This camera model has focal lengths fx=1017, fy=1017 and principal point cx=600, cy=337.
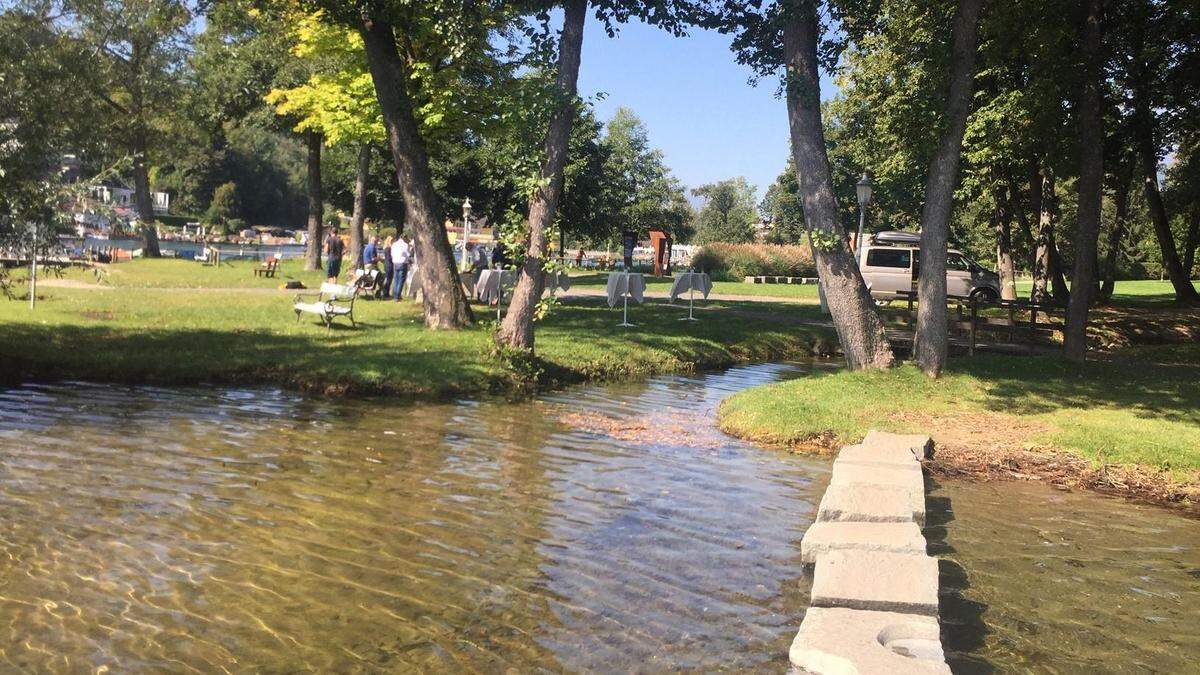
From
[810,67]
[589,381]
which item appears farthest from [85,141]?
[810,67]

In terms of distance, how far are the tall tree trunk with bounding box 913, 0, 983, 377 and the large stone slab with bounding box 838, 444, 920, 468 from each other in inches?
168

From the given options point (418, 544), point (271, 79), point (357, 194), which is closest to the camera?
point (418, 544)

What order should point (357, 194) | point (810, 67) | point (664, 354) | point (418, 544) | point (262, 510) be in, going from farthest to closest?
point (357, 194), point (664, 354), point (810, 67), point (262, 510), point (418, 544)

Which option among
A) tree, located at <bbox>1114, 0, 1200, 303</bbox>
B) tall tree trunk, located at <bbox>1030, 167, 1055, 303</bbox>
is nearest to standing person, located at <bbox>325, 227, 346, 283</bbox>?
tall tree trunk, located at <bbox>1030, 167, 1055, 303</bbox>

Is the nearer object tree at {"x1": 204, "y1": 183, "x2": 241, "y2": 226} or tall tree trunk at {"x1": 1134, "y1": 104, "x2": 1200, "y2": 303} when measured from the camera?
tall tree trunk at {"x1": 1134, "y1": 104, "x2": 1200, "y2": 303}

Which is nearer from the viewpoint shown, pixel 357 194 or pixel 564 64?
pixel 564 64

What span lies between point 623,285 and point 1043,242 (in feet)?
44.6

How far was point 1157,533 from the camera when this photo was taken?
806 centimetres

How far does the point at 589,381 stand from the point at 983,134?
13596 millimetres

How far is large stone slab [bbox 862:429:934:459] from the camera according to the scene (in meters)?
9.80

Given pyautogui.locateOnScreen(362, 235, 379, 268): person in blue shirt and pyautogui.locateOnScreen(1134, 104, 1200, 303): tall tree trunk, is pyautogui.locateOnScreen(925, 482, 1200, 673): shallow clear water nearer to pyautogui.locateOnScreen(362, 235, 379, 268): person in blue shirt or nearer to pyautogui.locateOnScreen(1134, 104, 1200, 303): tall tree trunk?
pyautogui.locateOnScreen(362, 235, 379, 268): person in blue shirt

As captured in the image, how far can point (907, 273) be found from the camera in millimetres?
33281

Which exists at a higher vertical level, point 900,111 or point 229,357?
point 900,111

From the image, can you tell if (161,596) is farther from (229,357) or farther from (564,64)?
(564,64)
